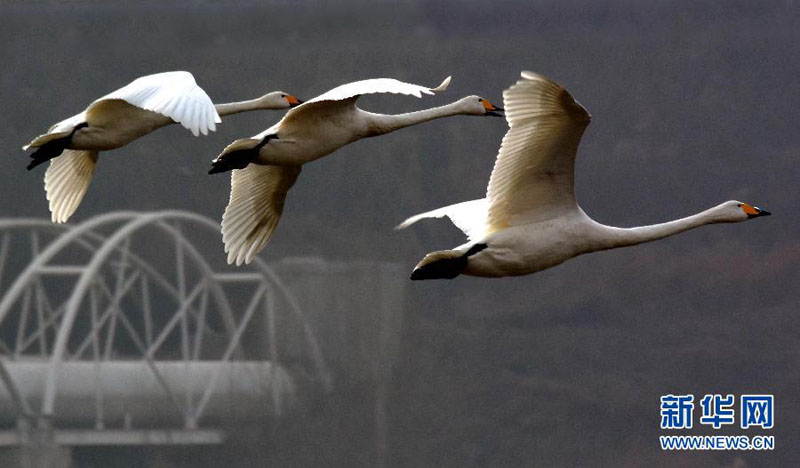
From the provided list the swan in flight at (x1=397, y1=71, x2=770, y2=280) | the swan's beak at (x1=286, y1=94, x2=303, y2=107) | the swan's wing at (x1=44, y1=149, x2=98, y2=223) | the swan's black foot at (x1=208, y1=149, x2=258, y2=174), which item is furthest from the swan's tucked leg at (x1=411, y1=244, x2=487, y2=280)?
the swan's wing at (x1=44, y1=149, x2=98, y2=223)

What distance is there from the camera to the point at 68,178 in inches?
623

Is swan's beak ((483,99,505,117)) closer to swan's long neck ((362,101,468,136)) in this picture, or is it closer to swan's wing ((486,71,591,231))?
swan's long neck ((362,101,468,136))

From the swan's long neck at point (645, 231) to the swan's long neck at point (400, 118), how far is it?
6.54 ft

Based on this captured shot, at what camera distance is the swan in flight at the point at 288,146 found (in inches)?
546

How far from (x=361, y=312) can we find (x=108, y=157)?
9418 mm

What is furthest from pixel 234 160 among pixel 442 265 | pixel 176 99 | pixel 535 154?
pixel 535 154

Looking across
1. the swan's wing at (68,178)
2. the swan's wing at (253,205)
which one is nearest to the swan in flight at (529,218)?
the swan's wing at (253,205)

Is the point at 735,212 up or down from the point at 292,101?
down

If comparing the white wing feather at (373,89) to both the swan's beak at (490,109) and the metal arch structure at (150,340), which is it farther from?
the metal arch structure at (150,340)

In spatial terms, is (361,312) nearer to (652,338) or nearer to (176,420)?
(176,420)

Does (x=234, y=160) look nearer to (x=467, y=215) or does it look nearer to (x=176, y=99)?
(x=176, y=99)

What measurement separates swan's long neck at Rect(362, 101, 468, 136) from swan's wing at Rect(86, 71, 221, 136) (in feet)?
5.25

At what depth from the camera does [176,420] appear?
42.8 meters

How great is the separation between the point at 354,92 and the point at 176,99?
1.29m
